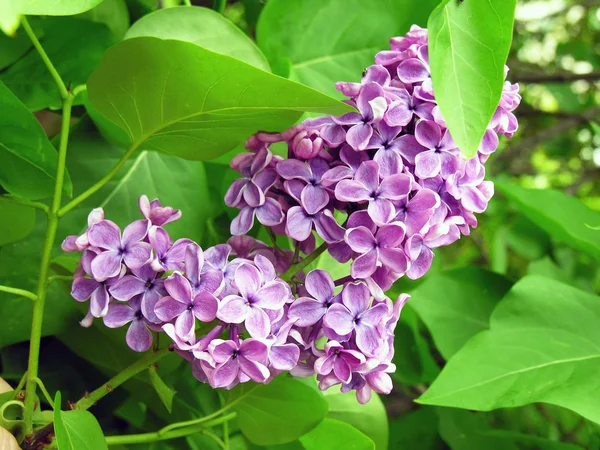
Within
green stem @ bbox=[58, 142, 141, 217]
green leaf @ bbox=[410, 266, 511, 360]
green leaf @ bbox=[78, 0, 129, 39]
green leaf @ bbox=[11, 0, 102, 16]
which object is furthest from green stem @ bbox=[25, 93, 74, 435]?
green leaf @ bbox=[410, 266, 511, 360]

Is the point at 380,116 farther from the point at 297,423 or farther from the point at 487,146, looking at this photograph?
the point at 297,423

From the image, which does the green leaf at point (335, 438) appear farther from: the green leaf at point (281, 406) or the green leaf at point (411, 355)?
the green leaf at point (411, 355)

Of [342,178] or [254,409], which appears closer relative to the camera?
[342,178]

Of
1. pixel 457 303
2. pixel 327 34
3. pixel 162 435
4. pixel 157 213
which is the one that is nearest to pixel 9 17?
pixel 157 213

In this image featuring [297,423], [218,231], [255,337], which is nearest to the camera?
[255,337]

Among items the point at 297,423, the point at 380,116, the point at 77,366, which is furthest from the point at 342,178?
the point at 77,366

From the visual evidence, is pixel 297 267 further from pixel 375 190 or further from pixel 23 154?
pixel 23 154
